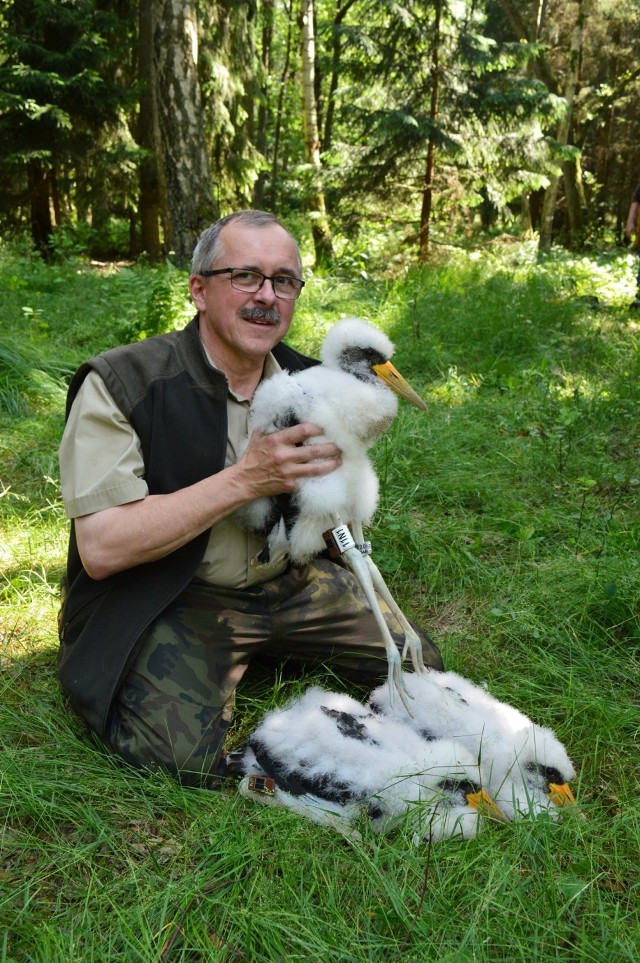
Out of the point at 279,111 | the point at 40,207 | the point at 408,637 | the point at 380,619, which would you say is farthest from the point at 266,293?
the point at 279,111

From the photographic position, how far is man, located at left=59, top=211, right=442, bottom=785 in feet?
7.41

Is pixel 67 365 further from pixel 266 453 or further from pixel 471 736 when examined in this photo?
pixel 471 736

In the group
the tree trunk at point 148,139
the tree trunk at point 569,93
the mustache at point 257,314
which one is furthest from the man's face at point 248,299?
the tree trunk at point 569,93

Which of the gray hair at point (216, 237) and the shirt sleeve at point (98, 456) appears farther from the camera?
the gray hair at point (216, 237)

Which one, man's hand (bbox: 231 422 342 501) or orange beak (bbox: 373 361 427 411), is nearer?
man's hand (bbox: 231 422 342 501)

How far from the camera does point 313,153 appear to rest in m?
9.46

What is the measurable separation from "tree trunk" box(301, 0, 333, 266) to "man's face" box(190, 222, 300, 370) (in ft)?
21.4

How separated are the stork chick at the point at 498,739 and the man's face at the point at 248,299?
120 cm

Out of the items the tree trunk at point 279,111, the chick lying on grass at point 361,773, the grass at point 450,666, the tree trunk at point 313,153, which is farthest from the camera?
the tree trunk at point 279,111

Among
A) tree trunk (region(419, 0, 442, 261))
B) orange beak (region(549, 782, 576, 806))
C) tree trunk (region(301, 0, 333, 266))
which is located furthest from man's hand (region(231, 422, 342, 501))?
tree trunk (region(301, 0, 333, 266))

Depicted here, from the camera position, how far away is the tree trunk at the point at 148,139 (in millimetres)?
10453

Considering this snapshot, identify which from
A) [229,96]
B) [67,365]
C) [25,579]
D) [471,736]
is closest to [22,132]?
[229,96]

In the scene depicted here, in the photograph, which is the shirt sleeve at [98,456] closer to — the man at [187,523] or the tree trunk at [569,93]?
the man at [187,523]

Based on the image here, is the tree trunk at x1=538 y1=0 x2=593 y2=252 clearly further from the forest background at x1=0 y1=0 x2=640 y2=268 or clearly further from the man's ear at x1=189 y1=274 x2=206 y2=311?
the man's ear at x1=189 y1=274 x2=206 y2=311
